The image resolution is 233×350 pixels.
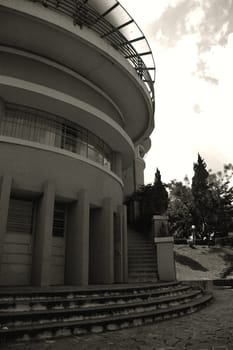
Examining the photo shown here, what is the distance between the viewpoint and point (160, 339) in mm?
4992

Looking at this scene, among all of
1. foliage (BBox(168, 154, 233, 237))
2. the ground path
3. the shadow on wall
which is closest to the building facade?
the ground path

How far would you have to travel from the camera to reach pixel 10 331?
4.61 meters

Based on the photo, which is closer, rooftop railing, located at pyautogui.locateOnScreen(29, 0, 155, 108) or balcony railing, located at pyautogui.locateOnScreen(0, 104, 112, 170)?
balcony railing, located at pyautogui.locateOnScreen(0, 104, 112, 170)

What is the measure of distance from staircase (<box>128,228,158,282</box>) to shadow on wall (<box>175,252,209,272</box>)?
3.99 meters

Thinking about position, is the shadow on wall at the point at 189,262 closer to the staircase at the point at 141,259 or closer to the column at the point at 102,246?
the staircase at the point at 141,259

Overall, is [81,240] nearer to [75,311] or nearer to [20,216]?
[20,216]

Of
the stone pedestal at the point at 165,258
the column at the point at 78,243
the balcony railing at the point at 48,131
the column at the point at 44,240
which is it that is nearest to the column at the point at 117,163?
the balcony railing at the point at 48,131

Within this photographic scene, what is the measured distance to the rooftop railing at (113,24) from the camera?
11.3m

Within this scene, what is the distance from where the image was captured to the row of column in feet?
28.7

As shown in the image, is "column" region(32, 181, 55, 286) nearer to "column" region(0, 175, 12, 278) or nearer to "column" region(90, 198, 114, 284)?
"column" region(0, 175, 12, 278)

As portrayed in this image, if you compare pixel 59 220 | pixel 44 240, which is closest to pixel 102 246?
pixel 59 220

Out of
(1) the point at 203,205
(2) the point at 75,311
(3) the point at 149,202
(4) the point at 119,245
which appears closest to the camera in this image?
(2) the point at 75,311

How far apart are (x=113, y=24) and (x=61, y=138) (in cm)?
599

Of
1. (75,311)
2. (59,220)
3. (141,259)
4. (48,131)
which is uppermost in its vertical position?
(48,131)
